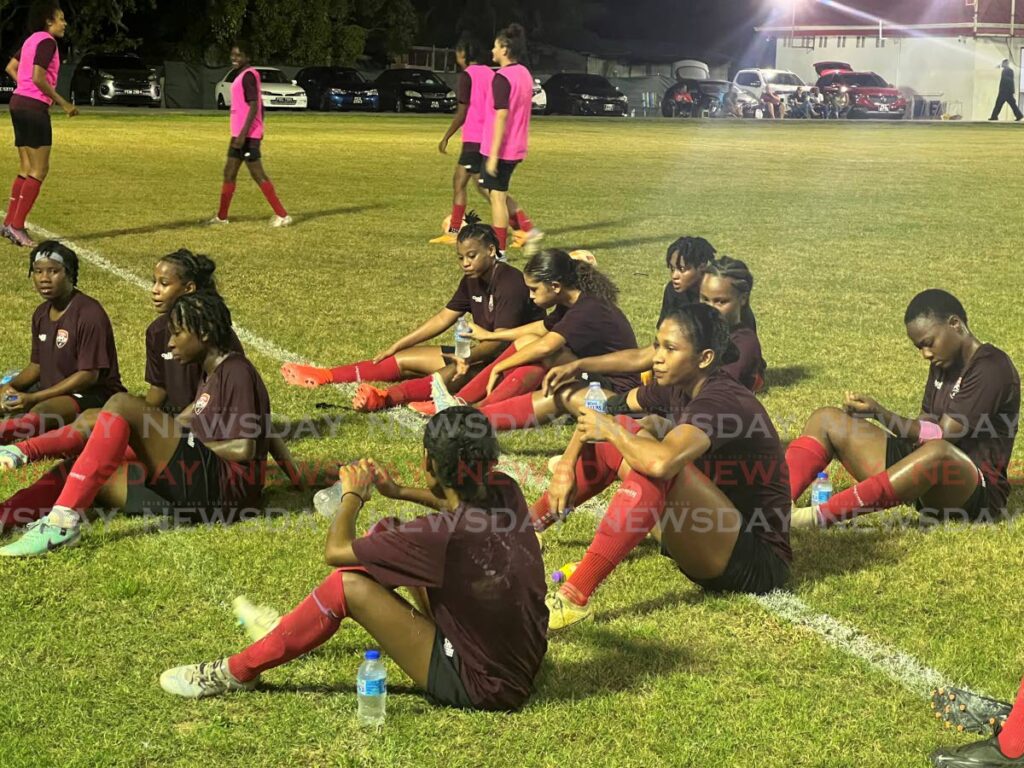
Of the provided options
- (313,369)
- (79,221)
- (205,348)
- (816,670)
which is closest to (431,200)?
(79,221)

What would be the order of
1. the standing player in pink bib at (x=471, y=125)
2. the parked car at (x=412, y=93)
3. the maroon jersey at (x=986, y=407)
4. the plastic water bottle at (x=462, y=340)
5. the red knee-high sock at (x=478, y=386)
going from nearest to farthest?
1. the maroon jersey at (x=986, y=407)
2. the red knee-high sock at (x=478, y=386)
3. the plastic water bottle at (x=462, y=340)
4. the standing player in pink bib at (x=471, y=125)
5. the parked car at (x=412, y=93)

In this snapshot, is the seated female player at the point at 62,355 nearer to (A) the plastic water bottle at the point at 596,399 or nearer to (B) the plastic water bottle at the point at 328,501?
(B) the plastic water bottle at the point at 328,501

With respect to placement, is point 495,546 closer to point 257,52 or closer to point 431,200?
point 431,200

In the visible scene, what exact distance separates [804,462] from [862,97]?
49022mm

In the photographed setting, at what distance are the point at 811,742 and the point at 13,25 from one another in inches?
1996

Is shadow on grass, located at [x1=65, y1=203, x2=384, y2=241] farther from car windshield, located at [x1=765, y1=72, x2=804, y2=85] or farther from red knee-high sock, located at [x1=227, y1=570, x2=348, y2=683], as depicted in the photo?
car windshield, located at [x1=765, y1=72, x2=804, y2=85]

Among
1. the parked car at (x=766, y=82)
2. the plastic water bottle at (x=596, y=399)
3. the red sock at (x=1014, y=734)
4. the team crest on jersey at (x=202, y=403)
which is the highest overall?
the parked car at (x=766, y=82)

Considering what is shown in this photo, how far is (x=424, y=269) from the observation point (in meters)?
14.0

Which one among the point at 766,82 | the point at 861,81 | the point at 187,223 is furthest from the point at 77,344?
the point at 861,81

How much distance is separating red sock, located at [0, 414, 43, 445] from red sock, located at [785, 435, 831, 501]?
3855mm

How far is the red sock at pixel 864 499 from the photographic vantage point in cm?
633

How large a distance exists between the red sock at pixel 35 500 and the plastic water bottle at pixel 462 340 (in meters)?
2.89

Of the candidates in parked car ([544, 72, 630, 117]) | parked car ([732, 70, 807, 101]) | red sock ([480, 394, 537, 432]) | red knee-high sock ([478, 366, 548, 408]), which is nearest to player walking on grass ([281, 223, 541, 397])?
red knee-high sock ([478, 366, 548, 408])

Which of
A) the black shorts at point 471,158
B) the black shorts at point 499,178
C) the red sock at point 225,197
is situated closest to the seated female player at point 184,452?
the black shorts at point 499,178
